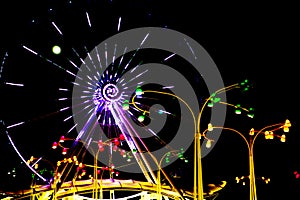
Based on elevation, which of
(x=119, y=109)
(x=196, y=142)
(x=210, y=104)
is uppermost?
(x=119, y=109)

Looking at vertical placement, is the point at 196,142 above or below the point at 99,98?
below

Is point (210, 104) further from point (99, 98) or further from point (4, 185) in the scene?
point (4, 185)

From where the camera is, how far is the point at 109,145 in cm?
3061

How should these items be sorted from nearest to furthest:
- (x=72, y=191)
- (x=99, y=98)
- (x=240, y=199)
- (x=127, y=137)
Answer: (x=99, y=98), (x=127, y=137), (x=72, y=191), (x=240, y=199)

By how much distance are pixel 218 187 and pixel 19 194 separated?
1306 centimetres

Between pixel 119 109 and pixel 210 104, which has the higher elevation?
pixel 119 109

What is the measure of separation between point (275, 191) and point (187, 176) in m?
7.48

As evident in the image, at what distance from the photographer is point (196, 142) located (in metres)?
19.2

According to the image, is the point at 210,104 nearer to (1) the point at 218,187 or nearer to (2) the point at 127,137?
(2) the point at 127,137

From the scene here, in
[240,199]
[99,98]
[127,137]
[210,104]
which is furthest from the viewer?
[240,199]

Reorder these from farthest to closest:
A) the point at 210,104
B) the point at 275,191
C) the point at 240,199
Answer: the point at 240,199 → the point at 275,191 → the point at 210,104

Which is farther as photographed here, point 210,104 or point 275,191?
point 275,191

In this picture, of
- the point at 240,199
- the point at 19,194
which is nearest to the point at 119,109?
the point at 19,194

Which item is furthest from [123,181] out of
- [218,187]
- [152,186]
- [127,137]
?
[127,137]
